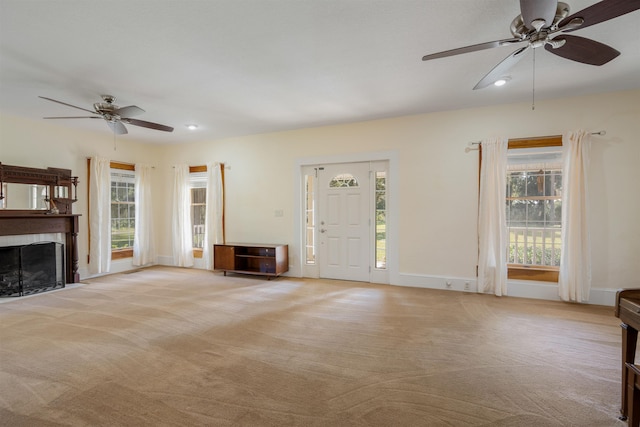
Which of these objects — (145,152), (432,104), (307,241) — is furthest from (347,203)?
(145,152)

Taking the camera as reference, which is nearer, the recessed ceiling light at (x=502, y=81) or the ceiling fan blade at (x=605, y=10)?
the ceiling fan blade at (x=605, y=10)

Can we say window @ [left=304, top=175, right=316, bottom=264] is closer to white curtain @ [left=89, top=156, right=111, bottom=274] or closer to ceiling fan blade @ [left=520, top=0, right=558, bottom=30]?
white curtain @ [left=89, top=156, right=111, bottom=274]

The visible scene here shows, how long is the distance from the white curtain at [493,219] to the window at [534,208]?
229 mm

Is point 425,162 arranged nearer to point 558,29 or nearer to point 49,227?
point 558,29

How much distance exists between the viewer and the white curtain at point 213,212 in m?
6.18

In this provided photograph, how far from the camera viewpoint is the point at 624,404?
1831mm

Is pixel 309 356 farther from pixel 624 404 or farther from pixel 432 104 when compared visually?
pixel 432 104

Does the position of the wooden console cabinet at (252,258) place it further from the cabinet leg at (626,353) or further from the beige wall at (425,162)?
the cabinet leg at (626,353)

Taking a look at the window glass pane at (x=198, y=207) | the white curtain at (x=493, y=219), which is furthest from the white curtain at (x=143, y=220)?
the white curtain at (x=493, y=219)

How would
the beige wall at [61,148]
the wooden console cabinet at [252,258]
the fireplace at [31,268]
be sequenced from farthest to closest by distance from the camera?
the wooden console cabinet at [252,258]
the beige wall at [61,148]
the fireplace at [31,268]

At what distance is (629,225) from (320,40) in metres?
4.57

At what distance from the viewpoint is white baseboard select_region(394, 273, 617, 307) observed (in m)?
3.94

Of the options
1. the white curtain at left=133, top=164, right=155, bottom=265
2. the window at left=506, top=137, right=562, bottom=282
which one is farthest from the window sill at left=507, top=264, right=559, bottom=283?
the white curtain at left=133, top=164, right=155, bottom=265

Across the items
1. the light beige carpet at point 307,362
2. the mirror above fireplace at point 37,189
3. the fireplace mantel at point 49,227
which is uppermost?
the mirror above fireplace at point 37,189
